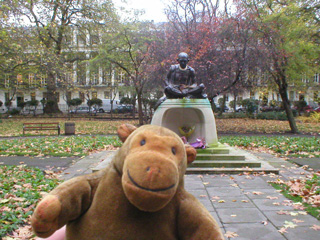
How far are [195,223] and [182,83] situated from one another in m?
7.70

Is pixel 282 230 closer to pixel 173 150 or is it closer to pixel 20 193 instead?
pixel 173 150

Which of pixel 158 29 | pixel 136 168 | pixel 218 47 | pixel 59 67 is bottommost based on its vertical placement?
pixel 136 168

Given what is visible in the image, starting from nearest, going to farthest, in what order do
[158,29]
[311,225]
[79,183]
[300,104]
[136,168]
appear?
[136,168], [79,183], [311,225], [158,29], [300,104]

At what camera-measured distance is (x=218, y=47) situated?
52.5 feet

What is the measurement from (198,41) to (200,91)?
27.0ft

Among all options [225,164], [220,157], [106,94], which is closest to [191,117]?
[220,157]

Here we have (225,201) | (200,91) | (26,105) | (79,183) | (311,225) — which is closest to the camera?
(79,183)

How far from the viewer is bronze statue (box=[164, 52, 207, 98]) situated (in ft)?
27.8

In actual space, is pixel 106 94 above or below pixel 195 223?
above

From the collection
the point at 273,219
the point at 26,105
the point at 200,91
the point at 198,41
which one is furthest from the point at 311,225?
the point at 26,105

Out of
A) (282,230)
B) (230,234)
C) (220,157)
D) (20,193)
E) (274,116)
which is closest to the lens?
(230,234)

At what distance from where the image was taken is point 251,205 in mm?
4934

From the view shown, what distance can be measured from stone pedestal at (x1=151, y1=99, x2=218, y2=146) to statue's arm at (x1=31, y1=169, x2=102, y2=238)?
6.41 meters

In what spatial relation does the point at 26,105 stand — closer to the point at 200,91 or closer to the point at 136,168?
the point at 200,91
